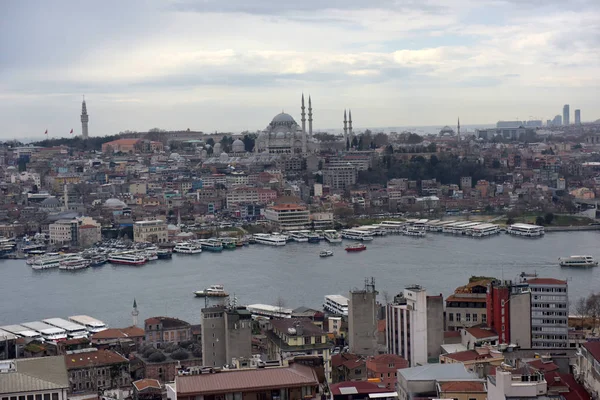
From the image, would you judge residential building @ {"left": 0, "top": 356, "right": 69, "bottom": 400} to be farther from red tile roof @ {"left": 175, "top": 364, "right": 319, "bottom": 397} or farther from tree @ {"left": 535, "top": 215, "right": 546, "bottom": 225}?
tree @ {"left": 535, "top": 215, "right": 546, "bottom": 225}

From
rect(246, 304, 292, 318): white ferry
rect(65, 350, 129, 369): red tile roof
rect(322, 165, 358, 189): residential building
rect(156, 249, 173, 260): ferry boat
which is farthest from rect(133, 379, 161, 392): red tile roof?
rect(322, 165, 358, 189): residential building

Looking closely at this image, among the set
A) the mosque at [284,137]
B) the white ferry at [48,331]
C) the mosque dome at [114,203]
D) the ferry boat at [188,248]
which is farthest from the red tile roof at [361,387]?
the mosque at [284,137]

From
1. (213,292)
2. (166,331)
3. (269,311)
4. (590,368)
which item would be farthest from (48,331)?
(590,368)

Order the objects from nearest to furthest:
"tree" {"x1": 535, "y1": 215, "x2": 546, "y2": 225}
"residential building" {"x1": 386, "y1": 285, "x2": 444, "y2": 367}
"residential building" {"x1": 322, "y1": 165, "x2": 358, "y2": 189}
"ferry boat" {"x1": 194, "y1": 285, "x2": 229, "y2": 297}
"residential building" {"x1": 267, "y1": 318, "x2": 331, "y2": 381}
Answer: "residential building" {"x1": 267, "y1": 318, "x2": 331, "y2": 381} → "residential building" {"x1": 386, "y1": 285, "x2": 444, "y2": 367} → "ferry boat" {"x1": 194, "y1": 285, "x2": 229, "y2": 297} → "tree" {"x1": 535, "y1": 215, "x2": 546, "y2": 225} → "residential building" {"x1": 322, "y1": 165, "x2": 358, "y2": 189}

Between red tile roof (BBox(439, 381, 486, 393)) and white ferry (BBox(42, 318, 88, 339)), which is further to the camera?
white ferry (BBox(42, 318, 88, 339))

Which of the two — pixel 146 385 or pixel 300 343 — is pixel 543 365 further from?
pixel 146 385
